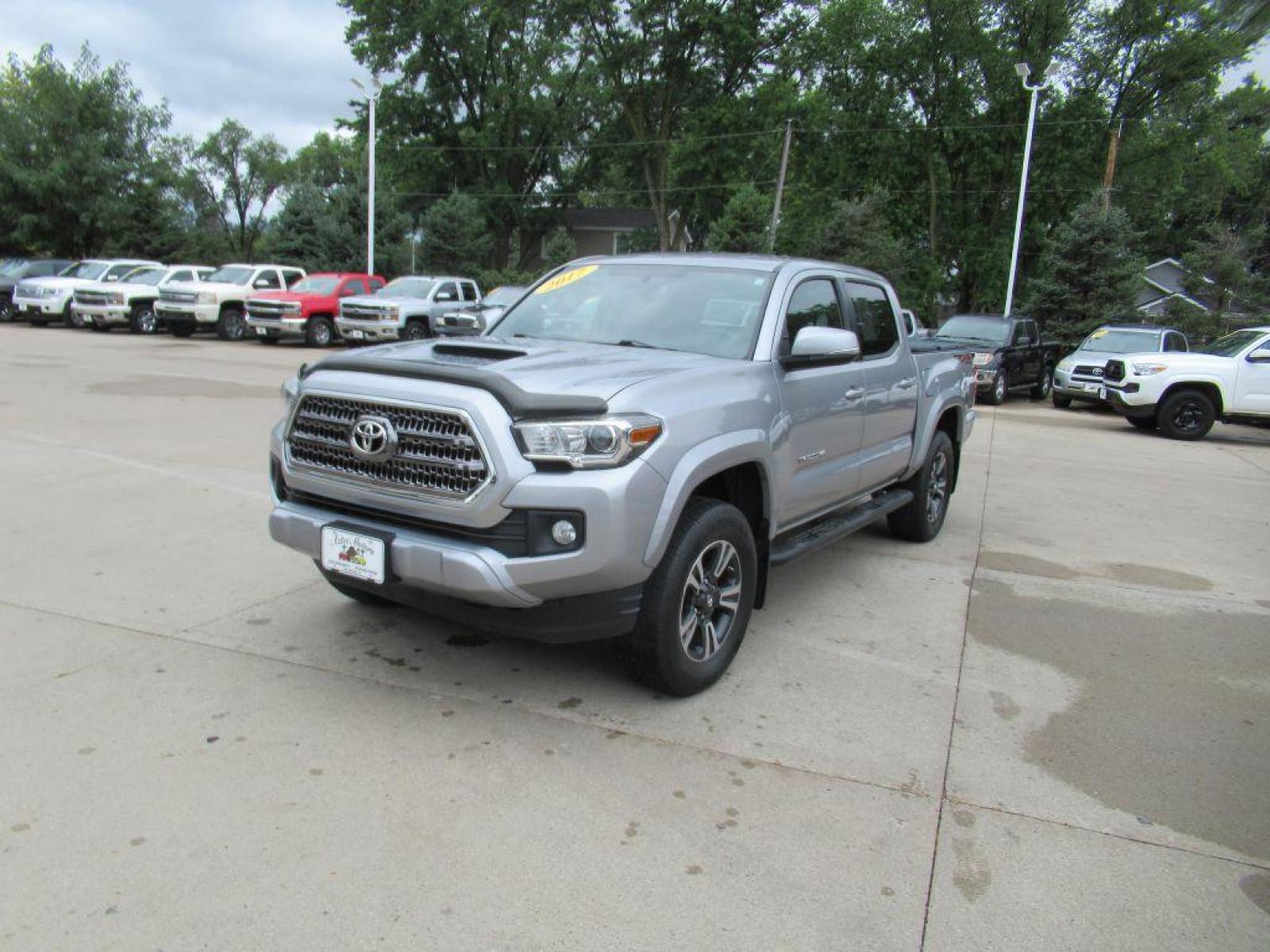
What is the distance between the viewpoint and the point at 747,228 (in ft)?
108

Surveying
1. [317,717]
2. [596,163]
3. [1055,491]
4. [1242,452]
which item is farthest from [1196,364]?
[596,163]

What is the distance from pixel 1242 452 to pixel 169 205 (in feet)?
127

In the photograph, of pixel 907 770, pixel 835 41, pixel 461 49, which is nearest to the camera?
pixel 907 770

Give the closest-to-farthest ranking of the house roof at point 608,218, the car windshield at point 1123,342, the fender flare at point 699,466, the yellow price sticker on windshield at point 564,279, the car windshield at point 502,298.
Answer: the fender flare at point 699,466 → the yellow price sticker on windshield at point 564,279 → the car windshield at point 1123,342 → the car windshield at point 502,298 → the house roof at point 608,218

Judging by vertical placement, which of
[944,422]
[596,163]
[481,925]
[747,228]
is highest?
[596,163]

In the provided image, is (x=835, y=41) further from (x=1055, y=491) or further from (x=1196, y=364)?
(x=1055, y=491)

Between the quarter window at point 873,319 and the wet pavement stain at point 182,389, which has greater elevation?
the quarter window at point 873,319

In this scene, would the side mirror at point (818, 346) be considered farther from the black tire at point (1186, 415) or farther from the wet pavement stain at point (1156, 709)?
the black tire at point (1186, 415)

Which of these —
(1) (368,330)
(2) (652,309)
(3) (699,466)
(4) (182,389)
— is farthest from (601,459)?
(1) (368,330)

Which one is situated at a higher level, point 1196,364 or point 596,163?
point 596,163

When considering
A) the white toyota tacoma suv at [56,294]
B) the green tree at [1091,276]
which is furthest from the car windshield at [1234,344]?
the white toyota tacoma suv at [56,294]

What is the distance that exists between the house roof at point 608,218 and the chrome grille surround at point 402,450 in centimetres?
4891

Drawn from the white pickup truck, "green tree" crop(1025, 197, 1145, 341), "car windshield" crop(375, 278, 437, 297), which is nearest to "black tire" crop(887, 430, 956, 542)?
the white pickup truck

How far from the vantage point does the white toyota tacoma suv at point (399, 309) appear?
21.7 meters
